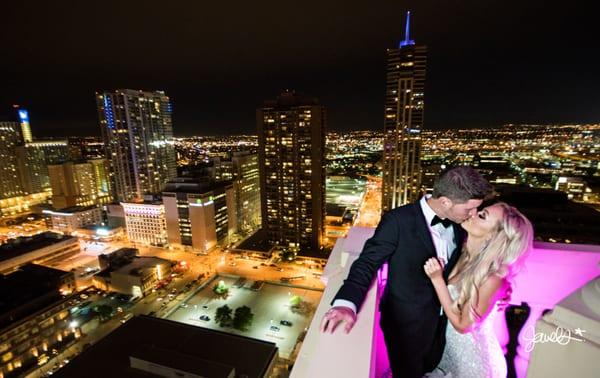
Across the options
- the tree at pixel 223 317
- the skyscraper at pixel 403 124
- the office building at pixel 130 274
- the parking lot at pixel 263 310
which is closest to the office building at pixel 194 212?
the office building at pixel 130 274

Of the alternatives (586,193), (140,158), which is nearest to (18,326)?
(140,158)

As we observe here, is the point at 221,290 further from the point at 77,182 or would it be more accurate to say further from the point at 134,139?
the point at 77,182

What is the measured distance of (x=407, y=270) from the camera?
2010 millimetres

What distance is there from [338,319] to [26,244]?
128 ft

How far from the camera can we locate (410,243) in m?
1.99

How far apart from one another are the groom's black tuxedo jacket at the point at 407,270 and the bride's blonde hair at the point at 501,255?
236mm

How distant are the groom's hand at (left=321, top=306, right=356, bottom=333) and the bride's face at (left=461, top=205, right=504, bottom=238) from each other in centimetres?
105

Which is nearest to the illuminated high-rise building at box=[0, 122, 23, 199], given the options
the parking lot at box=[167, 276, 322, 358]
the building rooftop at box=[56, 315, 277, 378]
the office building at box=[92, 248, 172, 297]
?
the office building at box=[92, 248, 172, 297]

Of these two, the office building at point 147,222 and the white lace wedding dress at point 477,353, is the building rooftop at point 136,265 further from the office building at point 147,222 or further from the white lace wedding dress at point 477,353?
the white lace wedding dress at point 477,353

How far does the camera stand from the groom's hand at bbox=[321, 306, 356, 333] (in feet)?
5.35

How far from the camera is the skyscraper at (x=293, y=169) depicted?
29.2 meters

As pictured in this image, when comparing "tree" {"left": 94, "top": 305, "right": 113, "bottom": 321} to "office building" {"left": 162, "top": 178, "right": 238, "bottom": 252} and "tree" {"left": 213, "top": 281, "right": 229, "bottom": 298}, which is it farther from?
"office building" {"left": 162, "top": 178, "right": 238, "bottom": 252}

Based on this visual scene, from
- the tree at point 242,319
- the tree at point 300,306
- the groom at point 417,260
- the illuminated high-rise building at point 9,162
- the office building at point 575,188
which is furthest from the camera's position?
the illuminated high-rise building at point 9,162

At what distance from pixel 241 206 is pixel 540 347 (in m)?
40.2
